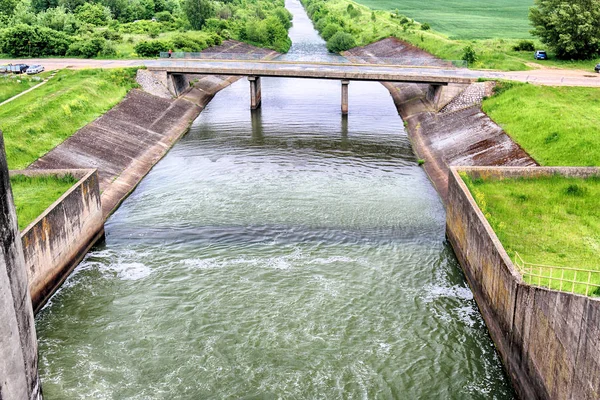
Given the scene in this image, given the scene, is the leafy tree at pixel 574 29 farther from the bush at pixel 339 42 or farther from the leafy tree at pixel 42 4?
the leafy tree at pixel 42 4

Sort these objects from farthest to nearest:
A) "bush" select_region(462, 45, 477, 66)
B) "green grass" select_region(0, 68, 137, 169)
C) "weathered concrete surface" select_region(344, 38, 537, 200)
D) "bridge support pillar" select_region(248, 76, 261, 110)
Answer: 1. "bush" select_region(462, 45, 477, 66)
2. "bridge support pillar" select_region(248, 76, 261, 110)
3. "weathered concrete surface" select_region(344, 38, 537, 200)
4. "green grass" select_region(0, 68, 137, 169)

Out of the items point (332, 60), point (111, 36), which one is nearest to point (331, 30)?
point (111, 36)

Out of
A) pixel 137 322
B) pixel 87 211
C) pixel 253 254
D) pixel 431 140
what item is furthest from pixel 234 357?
pixel 431 140

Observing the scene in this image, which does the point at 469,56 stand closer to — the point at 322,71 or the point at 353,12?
the point at 322,71

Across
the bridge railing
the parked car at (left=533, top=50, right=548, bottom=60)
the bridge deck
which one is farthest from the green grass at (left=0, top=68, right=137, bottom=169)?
the parked car at (left=533, top=50, right=548, bottom=60)

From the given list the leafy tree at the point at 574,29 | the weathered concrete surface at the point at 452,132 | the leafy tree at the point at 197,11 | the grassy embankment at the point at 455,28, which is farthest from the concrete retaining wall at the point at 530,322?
the leafy tree at the point at 197,11

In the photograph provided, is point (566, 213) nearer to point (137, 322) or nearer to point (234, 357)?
point (234, 357)

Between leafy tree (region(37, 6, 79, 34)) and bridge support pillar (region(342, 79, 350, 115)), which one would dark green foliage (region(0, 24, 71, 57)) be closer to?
leafy tree (region(37, 6, 79, 34))

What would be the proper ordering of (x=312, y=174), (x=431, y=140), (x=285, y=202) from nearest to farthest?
(x=285, y=202), (x=312, y=174), (x=431, y=140)
